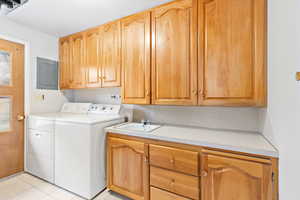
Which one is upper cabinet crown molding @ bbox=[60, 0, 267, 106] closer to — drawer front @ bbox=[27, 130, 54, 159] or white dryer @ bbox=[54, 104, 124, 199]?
white dryer @ bbox=[54, 104, 124, 199]

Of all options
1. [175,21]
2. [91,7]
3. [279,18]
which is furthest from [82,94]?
[279,18]

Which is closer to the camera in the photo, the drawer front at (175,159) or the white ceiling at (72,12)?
the drawer front at (175,159)

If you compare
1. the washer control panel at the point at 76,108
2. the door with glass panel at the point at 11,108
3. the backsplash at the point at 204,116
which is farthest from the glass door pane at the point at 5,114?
the backsplash at the point at 204,116

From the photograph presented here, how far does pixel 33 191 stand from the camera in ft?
5.90

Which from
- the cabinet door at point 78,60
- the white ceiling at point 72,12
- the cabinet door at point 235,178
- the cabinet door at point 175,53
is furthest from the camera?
the cabinet door at point 78,60

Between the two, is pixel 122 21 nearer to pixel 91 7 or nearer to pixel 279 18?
pixel 91 7

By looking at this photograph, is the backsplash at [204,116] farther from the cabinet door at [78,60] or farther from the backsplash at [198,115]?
the cabinet door at [78,60]

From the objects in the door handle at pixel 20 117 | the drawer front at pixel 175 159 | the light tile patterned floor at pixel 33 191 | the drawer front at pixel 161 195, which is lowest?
the light tile patterned floor at pixel 33 191

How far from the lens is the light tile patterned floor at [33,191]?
66.7 inches

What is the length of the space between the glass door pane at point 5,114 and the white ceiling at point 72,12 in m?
1.15

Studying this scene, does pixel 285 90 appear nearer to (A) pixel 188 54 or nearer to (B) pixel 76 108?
(A) pixel 188 54

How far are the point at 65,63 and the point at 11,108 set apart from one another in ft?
3.34

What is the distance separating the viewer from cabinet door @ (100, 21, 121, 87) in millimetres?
1931

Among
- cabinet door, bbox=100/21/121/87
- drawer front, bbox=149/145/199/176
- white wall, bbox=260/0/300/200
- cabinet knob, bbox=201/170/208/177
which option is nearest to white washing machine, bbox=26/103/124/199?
cabinet door, bbox=100/21/121/87
